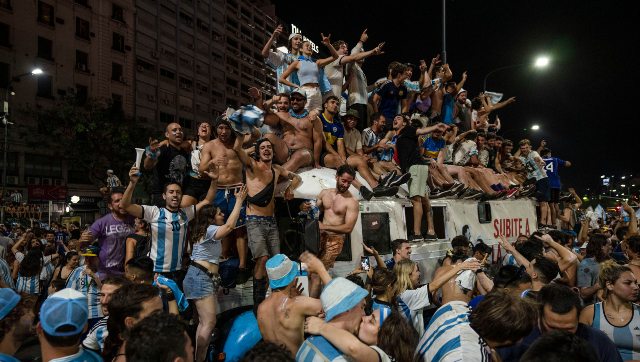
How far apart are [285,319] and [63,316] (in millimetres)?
1570

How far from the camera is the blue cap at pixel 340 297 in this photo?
2.57 m

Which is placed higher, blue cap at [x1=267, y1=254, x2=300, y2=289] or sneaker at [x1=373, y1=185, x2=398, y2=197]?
sneaker at [x1=373, y1=185, x2=398, y2=197]

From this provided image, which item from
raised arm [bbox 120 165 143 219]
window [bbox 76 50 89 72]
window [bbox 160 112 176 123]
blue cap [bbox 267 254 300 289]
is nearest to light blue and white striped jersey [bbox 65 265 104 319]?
raised arm [bbox 120 165 143 219]

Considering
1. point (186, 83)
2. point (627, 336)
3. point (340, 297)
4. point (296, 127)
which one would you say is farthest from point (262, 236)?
point (186, 83)

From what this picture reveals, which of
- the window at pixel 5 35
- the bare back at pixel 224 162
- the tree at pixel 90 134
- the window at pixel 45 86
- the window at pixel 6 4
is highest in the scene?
the window at pixel 6 4

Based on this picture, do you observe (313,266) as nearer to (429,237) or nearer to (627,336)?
(627,336)

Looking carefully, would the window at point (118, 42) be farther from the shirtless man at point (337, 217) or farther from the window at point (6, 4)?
the shirtless man at point (337, 217)

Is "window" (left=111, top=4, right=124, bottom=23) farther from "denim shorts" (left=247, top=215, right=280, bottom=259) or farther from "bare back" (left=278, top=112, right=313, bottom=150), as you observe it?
"denim shorts" (left=247, top=215, right=280, bottom=259)

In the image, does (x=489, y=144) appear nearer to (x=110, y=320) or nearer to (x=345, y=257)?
(x=345, y=257)

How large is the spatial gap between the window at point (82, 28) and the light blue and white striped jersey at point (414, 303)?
123ft

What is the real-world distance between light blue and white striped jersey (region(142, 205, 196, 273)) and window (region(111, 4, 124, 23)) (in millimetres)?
38400

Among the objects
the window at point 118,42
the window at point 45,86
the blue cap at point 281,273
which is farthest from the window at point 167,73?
the blue cap at point 281,273

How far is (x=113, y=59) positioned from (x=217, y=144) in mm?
35525

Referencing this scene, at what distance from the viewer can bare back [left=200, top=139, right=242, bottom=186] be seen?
6281mm
